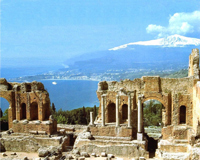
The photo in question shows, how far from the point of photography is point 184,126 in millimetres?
18453

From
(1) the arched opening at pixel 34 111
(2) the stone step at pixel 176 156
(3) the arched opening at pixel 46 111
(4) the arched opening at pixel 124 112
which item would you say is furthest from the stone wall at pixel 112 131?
(1) the arched opening at pixel 34 111

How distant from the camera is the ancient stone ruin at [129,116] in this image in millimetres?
17500

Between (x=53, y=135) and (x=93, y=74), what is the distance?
7850 centimetres

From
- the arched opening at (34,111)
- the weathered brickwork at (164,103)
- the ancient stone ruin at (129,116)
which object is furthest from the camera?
the arched opening at (34,111)

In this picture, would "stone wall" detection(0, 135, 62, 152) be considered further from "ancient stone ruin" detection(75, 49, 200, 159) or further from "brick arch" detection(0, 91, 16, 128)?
"brick arch" detection(0, 91, 16, 128)

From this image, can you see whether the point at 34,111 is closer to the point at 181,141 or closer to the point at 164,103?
the point at 164,103

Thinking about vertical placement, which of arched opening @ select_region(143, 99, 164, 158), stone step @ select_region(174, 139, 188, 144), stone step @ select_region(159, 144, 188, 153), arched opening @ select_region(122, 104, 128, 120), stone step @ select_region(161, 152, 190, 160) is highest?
arched opening @ select_region(122, 104, 128, 120)

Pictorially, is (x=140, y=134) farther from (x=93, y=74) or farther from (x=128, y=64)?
(x=128, y=64)

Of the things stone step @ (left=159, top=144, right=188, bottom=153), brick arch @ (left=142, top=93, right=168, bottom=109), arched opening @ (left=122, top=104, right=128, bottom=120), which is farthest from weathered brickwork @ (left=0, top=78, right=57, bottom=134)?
stone step @ (left=159, top=144, right=188, bottom=153)

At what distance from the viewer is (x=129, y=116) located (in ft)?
62.5

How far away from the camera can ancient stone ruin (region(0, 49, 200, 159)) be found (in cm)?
1750

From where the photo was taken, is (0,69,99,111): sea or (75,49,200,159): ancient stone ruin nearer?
(75,49,200,159): ancient stone ruin

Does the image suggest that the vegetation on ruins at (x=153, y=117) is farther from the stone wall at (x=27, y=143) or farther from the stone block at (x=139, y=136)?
the stone wall at (x=27, y=143)

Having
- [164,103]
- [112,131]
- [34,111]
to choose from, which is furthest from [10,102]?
[164,103]
